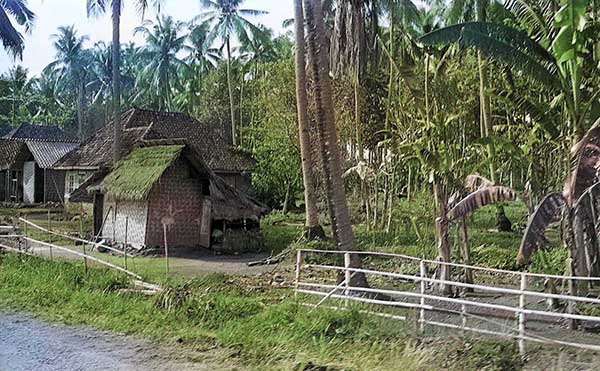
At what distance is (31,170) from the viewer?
40625 mm

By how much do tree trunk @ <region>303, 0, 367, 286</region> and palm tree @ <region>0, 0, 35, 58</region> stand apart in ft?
77.3

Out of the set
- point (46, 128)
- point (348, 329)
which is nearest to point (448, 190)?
point (348, 329)

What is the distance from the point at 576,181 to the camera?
10203mm

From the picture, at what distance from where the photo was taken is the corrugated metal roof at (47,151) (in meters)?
39.3

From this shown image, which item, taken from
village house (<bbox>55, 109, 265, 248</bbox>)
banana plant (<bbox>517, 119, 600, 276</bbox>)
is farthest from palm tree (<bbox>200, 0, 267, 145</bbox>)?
banana plant (<bbox>517, 119, 600, 276</bbox>)

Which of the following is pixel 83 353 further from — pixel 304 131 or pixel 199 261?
pixel 304 131

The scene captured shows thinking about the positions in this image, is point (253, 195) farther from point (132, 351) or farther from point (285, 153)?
point (132, 351)

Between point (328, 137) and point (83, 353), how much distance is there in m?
5.53

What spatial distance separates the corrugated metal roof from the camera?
129 ft

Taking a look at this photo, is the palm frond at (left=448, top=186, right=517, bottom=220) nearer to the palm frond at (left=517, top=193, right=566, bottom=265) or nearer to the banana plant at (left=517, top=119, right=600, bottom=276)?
the banana plant at (left=517, top=119, right=600, bottom=276)

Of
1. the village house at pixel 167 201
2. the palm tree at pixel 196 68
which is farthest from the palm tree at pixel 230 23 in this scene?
the village house at pixel 167 201

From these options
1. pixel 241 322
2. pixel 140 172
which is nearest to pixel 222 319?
pixel 241 322

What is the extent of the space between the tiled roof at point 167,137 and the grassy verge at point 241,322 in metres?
18.3

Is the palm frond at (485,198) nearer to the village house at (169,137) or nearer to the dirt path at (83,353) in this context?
the dirt path at (83,353)
